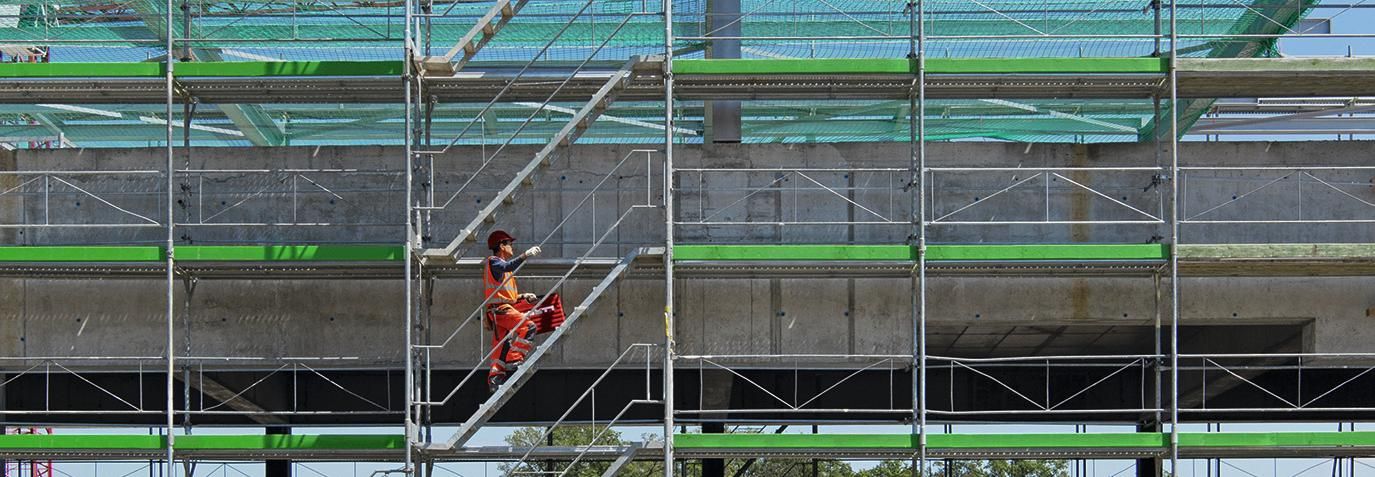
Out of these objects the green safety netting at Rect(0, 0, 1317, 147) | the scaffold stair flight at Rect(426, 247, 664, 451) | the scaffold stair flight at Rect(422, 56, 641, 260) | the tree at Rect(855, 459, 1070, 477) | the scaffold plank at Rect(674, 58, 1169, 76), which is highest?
the green safety netting at Rect(0, 0, 1317, 147)

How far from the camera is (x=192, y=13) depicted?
19.3 m

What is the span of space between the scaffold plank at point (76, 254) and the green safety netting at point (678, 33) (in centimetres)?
311

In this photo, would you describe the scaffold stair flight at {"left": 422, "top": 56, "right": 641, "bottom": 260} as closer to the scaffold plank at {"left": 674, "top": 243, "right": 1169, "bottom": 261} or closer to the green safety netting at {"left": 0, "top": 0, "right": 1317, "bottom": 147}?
the scaffold plank at {"left": 674, "top": 243, "right": 1169, "bottom": 261}

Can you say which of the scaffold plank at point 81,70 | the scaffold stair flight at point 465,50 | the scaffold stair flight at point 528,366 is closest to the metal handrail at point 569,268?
the scaffold stair flight at point 528,366

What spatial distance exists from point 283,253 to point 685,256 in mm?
3740

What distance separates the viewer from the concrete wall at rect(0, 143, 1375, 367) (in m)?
17.7

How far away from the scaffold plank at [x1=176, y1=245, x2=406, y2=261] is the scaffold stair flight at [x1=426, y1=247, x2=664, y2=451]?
1705mm

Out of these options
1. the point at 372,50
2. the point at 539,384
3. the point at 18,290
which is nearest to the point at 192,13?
the point at 372,50

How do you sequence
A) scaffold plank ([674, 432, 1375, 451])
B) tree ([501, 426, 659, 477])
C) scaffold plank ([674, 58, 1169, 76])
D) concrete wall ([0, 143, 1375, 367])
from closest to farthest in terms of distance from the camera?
scaffold plank ([674, 432, 1375, 451]) < scaffold plank ([674, 58, 1169, 76]) < concrete wall ([0, 143, 1375, 367]) < tree ([501, 426, 659, 477])

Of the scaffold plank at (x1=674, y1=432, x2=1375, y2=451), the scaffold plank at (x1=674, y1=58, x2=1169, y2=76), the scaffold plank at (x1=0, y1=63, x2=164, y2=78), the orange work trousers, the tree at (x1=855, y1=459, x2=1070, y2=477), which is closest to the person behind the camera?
the orange work trousers

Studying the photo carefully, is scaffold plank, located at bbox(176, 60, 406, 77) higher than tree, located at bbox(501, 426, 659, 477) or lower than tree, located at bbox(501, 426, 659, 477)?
higher

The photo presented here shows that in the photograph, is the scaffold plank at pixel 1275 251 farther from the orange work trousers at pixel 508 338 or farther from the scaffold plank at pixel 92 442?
the scaffold plank at pixel 92 442

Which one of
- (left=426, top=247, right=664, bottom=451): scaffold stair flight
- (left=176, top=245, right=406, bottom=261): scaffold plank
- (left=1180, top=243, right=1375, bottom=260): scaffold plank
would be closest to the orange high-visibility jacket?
(left=426, top=247, right=664, bottom=451): scaffold stair flight

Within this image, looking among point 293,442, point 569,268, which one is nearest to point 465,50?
point 569,268
